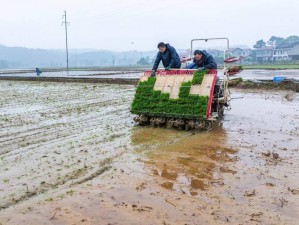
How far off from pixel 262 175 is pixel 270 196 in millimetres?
935

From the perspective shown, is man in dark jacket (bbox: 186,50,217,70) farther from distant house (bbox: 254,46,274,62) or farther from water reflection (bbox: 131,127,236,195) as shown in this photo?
distant house (bbox: 254,46,274,62)

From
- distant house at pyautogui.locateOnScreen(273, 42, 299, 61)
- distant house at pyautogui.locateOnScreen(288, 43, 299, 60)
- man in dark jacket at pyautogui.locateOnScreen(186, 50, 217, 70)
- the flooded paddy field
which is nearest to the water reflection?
the flooded paddy field

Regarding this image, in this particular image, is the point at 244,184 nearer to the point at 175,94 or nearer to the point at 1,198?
the point at 1,198

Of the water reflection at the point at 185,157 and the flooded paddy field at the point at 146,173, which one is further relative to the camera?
the water reflection at the point at 185,157

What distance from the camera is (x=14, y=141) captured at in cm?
866

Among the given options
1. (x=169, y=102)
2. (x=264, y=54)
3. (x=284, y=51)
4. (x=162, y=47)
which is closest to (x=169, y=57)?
(x=162, y=47)

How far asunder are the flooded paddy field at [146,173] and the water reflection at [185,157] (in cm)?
2

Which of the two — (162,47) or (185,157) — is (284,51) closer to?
(162,47)

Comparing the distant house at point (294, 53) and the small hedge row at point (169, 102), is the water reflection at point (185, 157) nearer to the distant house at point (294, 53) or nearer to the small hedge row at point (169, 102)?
the small hedge row at point (169, 102)

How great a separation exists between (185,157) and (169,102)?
9.86 ft

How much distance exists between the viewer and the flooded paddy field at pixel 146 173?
479 centimetres

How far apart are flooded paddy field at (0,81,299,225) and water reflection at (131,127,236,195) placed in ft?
0.06

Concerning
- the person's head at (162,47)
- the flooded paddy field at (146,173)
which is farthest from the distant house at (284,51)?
the flooded paddy field at (146,173)

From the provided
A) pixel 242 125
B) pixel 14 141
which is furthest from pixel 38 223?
pixel 242 125
